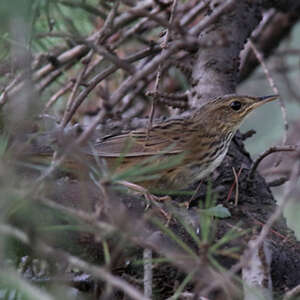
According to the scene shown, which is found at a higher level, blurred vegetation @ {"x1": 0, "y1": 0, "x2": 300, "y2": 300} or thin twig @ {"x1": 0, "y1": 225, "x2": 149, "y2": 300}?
blurred vegetation @ {"x1": 0, "y1": 0, "x2": 300, "y2": 300}

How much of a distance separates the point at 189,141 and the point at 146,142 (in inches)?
18.4

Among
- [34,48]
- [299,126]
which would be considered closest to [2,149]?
[34,48]

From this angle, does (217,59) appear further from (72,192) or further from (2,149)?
(2,149)

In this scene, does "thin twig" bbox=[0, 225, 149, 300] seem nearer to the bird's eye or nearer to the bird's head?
the bird's head

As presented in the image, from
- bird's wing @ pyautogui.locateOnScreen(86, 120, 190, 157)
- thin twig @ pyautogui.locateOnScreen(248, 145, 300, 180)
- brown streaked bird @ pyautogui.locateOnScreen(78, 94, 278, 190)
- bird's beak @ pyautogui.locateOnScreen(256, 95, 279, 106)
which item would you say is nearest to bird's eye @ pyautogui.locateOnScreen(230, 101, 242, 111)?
brown streaked bird @ pyautogui.locateOnScreen(78, 94, 278, 190)

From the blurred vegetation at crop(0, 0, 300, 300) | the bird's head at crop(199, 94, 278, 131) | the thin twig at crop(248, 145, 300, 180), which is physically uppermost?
the bird's head at crop(199, 94, 278, 131)

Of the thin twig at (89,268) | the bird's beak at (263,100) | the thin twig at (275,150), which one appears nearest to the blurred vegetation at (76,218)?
the thin twig at (89,268)

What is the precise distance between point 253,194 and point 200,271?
199cm

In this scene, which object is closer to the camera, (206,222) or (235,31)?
(206,222)

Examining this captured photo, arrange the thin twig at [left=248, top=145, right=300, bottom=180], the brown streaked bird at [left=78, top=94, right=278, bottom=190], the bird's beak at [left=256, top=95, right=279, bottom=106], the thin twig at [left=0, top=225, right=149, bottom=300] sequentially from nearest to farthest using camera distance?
the thin twig at [left=0, top=225, right=149, bottom=300] → the thin twig at [left=248, top=145, right=300, bottom=180] → the brown streaked bird at [left=78, top=94, right=278, bottom=190] → the bird's beak at [left=256, top=95, right=279, bottom=106]

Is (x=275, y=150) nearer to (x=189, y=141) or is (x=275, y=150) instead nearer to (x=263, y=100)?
(x=189, y=141)

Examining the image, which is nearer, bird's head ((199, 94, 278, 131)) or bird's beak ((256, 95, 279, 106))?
bird's beak ((256, 95, 279, 106))

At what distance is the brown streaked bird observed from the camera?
3.58 meters

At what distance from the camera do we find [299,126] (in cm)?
515
